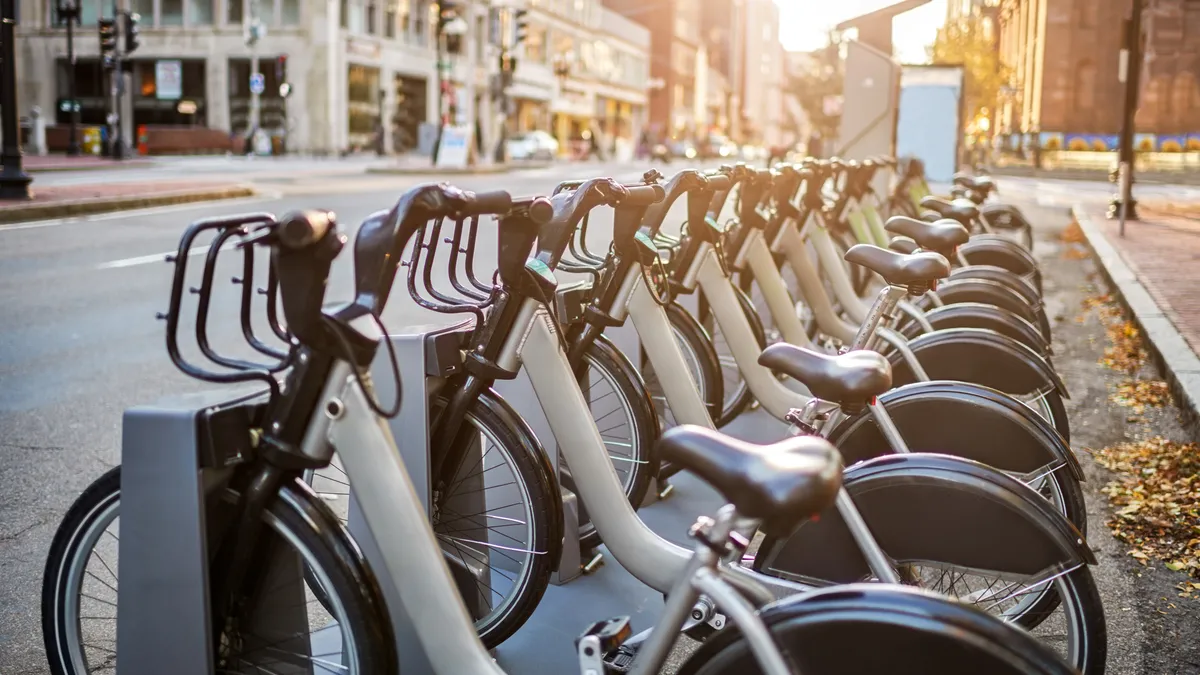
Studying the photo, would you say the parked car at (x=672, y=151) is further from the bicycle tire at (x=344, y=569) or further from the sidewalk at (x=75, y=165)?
the bicycle tire at (x=344, y=569)

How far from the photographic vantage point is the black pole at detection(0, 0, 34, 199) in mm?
17000

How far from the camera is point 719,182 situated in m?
5.12

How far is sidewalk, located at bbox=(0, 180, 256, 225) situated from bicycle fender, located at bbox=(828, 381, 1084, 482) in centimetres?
1469

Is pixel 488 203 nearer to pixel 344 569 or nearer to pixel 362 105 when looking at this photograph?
pixel 344 569

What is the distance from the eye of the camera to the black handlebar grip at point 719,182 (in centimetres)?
499

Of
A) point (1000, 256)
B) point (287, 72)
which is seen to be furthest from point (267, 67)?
point (1000, 256)

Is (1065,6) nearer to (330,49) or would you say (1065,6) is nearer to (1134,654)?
(330,49)

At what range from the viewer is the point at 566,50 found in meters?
84.0

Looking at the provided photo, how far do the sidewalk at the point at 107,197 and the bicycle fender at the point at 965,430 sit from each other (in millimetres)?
14688

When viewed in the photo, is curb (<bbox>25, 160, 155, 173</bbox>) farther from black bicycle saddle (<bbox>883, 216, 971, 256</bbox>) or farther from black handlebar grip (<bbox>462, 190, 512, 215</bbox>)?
black handlebar grip (<bbox>462, 190, 512, 215</bbox>)

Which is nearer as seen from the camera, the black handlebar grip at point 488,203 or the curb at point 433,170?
the black handlebar grip at point 488,203

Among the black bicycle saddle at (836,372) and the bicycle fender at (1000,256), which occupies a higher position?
the black bicycle saddle at (836,372)

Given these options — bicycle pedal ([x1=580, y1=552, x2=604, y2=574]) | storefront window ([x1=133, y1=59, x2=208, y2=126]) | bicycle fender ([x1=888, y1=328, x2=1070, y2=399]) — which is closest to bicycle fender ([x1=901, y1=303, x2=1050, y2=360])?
bicycle fender ([x1=888, y1=328, x2=1070, y2=399])

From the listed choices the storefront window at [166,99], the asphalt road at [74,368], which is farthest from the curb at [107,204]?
the storefront window at [166,99]
